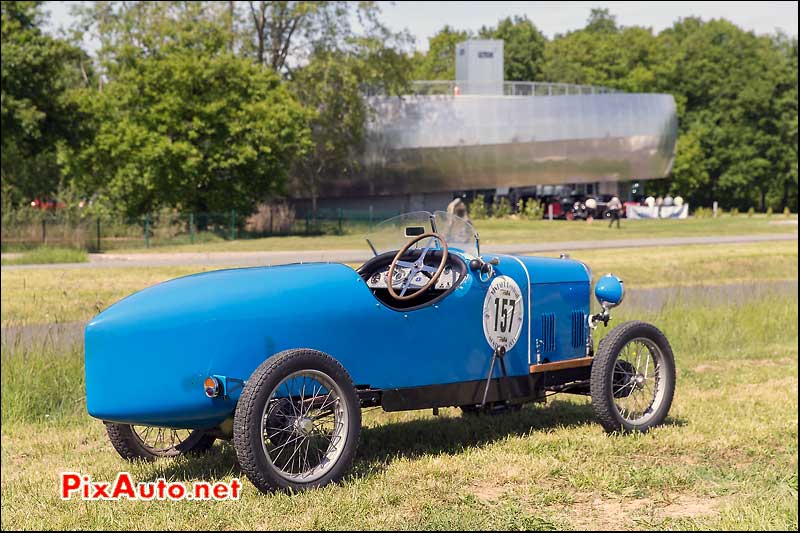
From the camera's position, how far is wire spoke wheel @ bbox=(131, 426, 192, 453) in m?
6.60

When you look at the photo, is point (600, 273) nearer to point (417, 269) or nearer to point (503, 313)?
point (503, 313)

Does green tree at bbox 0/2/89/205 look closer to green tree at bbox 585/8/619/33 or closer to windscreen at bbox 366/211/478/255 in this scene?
windscreen at bbox 366/211/478/255

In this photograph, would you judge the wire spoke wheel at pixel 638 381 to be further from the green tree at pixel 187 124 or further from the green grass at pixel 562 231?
the green tree at pixel 187 124

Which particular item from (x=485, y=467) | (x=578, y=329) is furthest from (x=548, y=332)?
(x=485, y=467)

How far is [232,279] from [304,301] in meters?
0.41

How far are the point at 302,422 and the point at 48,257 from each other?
23.1 m

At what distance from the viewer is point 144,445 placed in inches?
256

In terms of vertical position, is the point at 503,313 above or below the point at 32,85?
below

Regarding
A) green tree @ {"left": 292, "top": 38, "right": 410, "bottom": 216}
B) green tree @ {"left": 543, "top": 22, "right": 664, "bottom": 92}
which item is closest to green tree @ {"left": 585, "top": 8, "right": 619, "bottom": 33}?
green tree @ {"left": 543, "top": 22, "right": 664, "bottom": 92}

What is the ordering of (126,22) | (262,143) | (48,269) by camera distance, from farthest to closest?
(126,22)
(262,143)
(48,269)

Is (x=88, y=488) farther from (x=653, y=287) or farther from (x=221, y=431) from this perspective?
(x=653, y=287)

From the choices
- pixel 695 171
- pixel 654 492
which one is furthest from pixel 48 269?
pixel 695 171

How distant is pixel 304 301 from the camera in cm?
595

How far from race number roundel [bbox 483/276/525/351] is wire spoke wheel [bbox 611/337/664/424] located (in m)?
0.88
